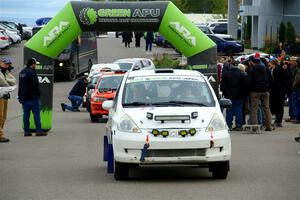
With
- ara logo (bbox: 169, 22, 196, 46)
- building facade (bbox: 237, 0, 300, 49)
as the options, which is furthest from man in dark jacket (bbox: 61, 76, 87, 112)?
building facade (bbox: 237, 0, 300, 49)

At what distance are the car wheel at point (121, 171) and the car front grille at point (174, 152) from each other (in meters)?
0.48

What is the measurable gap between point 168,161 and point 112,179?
112 centimetres

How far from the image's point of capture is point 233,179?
13.4 m

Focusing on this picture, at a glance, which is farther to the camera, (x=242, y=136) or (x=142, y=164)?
(x=242, y=136)

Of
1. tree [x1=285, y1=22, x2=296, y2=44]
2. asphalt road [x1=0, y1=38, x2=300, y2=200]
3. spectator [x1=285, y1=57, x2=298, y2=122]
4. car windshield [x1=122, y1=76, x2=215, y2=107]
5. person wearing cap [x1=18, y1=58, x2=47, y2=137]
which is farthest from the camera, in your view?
tree [x1=285, y1=22, x2=296, y2=44]

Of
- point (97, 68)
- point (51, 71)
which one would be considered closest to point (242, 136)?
point (51, 71)

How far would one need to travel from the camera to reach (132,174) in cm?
1406

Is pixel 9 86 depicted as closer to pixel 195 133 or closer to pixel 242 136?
pixel 242 136

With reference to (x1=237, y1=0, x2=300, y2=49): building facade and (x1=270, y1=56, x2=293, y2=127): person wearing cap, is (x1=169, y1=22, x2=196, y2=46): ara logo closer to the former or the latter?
(x1=270, y1=56, x2=293, y2=127): person wearing cap

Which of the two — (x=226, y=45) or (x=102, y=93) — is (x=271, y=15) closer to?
(x=226, y=45)

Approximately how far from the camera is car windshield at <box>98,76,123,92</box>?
27.3 metres

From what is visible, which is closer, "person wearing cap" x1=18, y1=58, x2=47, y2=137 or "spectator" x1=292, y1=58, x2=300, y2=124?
"person wearing cap" x1=18, y1=58, x2=47, y2=137

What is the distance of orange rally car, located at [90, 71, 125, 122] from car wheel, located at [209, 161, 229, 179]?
1274 cm

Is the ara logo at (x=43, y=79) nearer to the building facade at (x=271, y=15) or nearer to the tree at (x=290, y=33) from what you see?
the tree at (x=290, y=33)
